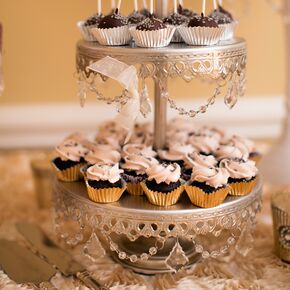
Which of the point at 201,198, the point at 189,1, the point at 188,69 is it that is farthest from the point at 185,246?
the point at 189,1

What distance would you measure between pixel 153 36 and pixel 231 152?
0.30 metres

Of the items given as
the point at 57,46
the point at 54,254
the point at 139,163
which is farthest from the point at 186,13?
the point at 57,46

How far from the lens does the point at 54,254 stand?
3.67 feet

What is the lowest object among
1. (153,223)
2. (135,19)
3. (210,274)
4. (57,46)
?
(210,274)

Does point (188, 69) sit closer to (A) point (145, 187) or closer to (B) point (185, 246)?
(A) point (145, 187)

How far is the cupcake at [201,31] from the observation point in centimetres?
Answer: 95

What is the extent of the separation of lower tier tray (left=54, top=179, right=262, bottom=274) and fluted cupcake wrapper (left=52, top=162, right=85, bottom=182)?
0.02m

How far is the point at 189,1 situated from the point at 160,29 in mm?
685

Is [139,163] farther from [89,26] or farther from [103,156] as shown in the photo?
[89,26]

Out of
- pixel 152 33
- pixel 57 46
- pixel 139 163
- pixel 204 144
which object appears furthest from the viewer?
pixel 57 46

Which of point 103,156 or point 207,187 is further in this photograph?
point 103,156

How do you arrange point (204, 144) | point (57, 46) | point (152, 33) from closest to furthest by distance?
point (152, 33) → point (204, 144) → point (57, 46)

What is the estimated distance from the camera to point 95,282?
3.33 feet

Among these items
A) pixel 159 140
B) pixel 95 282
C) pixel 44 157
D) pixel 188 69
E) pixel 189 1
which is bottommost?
pixel 95 282
